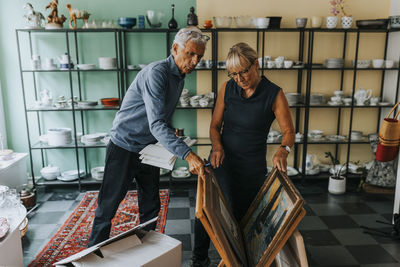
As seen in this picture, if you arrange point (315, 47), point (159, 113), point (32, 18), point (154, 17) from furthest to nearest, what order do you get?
point (315, 47)
point (154, 17)
point (32, 18)
point (159, 113)

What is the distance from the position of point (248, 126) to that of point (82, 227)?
6.82 ft

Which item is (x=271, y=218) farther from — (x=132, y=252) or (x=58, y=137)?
(x=58, y=137)

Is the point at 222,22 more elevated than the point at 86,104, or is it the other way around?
the point at 222,22

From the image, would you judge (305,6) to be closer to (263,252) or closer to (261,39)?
(261,39)

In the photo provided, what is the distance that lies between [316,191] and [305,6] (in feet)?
7.68

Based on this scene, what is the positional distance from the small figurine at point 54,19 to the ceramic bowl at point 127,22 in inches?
25.2

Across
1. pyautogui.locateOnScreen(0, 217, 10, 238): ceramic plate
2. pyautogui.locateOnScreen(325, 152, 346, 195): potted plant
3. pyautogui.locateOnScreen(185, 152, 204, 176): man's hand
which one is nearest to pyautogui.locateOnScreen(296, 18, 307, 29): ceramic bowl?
pyautogui.locateOnScreen(325, 152, 346, 195): potted plant

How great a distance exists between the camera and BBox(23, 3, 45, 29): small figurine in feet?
→ 12.4

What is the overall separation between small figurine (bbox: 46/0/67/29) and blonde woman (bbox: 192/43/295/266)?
2.60 m

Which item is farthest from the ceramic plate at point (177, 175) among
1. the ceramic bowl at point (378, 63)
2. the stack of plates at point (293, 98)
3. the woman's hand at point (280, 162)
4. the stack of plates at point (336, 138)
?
the ceramic bowl at point (378, 63)

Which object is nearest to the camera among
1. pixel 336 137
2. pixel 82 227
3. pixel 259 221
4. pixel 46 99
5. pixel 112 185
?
pixel 259 221

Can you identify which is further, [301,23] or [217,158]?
[301,23]

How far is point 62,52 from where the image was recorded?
4.19 meters

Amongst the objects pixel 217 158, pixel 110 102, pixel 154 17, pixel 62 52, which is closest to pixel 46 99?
pixel 62 52
